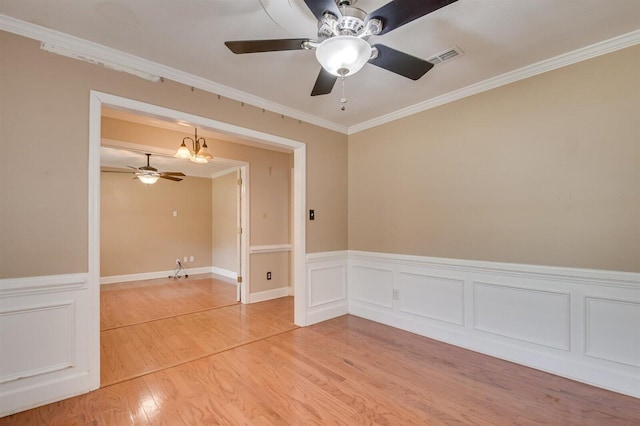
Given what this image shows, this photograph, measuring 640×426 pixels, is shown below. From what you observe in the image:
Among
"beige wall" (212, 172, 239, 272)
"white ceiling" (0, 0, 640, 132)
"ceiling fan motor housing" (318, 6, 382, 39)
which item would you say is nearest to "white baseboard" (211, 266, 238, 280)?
"beige wall" (212, 172, 239, 272)

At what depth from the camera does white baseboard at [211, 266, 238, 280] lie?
665 centimetres

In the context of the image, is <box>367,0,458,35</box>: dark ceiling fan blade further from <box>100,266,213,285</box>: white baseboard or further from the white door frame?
<box>100,266,213,285</box>: white baseboard

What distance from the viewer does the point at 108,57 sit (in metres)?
2.31

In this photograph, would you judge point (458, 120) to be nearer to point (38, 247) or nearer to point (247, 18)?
point (247, 18)

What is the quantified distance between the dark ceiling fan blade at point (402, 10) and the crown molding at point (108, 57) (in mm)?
1895

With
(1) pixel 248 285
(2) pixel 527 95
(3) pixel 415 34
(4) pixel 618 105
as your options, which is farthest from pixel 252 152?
(4) pixel 618 105

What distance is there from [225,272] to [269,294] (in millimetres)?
2494

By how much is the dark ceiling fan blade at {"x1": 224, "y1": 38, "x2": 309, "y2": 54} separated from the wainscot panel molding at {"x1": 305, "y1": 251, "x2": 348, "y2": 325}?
→ 247cm

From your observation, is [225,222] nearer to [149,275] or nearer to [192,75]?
[149,275]

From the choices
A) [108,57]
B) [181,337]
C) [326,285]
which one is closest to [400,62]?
[108,57]

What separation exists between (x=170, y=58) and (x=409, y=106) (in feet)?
8.21

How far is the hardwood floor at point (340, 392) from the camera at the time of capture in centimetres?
192

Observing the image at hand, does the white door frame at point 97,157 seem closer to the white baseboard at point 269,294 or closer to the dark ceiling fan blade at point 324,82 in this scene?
the dark ceiling fan blade at point 324,82

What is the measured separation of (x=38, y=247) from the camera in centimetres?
206
